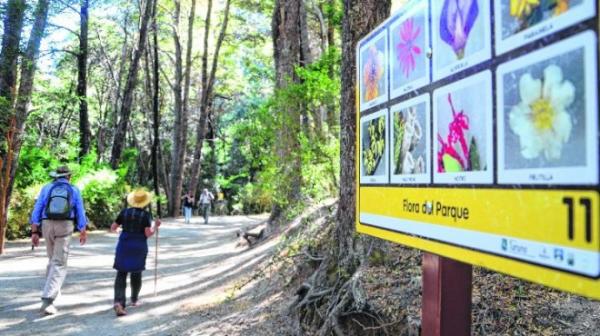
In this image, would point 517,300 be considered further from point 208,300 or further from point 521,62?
point 208,300

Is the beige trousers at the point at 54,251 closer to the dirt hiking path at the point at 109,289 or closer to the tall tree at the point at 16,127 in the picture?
the dirt hiking path at the point at 109,289

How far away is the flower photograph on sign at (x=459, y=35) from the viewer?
218 cm

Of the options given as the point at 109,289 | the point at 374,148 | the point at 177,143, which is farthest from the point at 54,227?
the point at 177,143

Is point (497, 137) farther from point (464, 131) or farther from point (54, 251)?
point (54, 251)

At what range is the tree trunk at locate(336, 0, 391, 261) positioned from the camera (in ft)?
17.8

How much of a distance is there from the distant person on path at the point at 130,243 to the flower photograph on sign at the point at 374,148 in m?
5.42

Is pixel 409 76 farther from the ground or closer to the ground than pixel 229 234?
farther from the ground

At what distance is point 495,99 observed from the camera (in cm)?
207

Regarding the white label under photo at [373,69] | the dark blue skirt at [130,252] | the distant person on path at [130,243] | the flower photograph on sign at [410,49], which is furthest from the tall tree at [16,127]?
the flower photograph on sign at [410,49]

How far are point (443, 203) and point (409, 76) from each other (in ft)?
2.65

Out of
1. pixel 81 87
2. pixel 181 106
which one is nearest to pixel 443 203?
pixel 81 87

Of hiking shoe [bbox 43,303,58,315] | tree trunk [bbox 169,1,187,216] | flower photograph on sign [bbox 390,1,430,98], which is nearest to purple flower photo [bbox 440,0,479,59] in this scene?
flower photograph on sign [bbox 390,1,430,98]

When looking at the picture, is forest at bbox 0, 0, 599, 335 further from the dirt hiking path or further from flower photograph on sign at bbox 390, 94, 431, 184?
flower photograph on sign at bbox 390, 94, 431, 184

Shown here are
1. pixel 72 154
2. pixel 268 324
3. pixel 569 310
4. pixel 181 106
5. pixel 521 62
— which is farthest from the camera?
pixel 181 106
